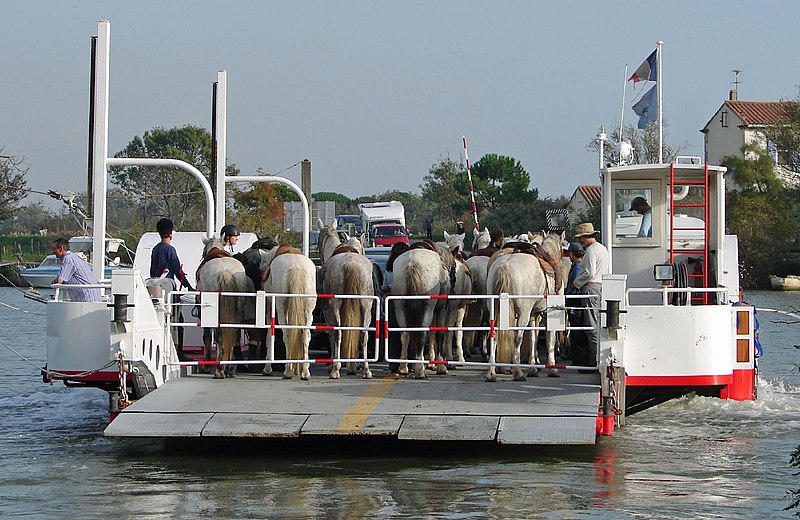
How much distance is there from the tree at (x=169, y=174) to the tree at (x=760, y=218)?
81.8 feet

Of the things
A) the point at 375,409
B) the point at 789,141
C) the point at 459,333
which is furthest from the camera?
the point at 789,141

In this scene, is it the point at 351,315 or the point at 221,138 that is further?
the point at 221,138

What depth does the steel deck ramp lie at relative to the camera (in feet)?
34.0

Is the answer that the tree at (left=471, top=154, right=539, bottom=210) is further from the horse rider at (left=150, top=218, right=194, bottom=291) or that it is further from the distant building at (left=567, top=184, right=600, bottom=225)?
the horse rider at (left=150, top=218, right=194, bottom=291)

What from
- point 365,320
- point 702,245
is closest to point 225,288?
point 365,320

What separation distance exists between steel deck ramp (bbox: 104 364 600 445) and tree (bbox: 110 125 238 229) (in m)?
45.0

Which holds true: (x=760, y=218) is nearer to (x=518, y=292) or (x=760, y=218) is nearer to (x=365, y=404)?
(x=518, y=292)

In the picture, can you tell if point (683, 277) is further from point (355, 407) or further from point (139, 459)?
point (139, 459)

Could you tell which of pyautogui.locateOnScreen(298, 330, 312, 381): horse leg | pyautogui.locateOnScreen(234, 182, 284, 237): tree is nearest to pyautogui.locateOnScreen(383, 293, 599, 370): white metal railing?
pyautogui.locateOnScreen(298, 330, 312, 381): horse leg

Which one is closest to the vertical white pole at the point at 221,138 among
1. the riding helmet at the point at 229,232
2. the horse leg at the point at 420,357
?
the riding helmet at the point at 229,232

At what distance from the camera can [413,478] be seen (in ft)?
34.3

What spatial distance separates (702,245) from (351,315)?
14.7ft

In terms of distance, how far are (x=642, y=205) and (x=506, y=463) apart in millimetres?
4739

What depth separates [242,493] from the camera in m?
9.88
